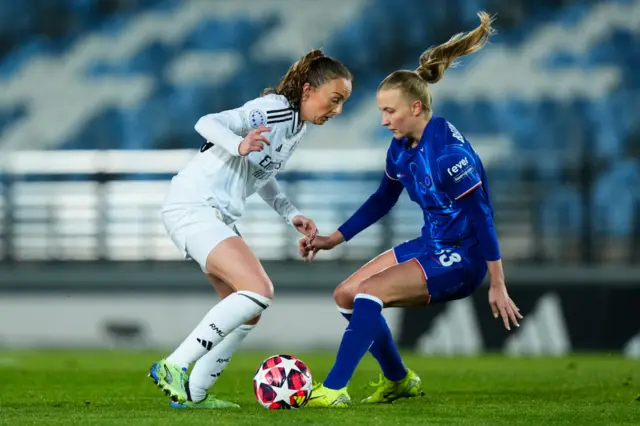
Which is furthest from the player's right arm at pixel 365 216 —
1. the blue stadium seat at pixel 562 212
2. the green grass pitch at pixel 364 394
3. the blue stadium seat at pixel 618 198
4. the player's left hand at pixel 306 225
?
the blue stadium seat at pixel 618 198

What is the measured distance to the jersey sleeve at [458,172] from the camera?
4953 millimetres

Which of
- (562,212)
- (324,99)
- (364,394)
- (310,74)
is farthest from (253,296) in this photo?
(562,212)

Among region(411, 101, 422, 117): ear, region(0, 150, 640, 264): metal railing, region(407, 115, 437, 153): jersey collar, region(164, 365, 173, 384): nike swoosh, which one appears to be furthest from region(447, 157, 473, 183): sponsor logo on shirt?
region(0, 150, 640, 264): metal railing

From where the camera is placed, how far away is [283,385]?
480cm

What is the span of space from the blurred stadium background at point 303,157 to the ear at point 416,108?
705 centimetres

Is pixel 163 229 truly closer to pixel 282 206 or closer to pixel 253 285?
pixel 282 206

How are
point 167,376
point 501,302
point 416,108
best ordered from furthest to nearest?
point 416,108
point 501,302
point 167,376

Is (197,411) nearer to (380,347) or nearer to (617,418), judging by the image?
(380,347)

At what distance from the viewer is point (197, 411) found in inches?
187

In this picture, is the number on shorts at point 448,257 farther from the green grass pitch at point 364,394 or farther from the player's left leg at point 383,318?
the green grass pitch at point 364,394

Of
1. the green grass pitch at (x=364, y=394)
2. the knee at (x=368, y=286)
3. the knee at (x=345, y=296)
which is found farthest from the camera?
the knee at (x=345, y=296)

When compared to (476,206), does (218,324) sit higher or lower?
lower

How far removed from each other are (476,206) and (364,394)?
1769mm

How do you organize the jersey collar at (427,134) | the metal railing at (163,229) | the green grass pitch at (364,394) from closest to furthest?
the green grass pitch at (364,394) → the jersey collar at (427,134) → the metal railing at (163,229)
